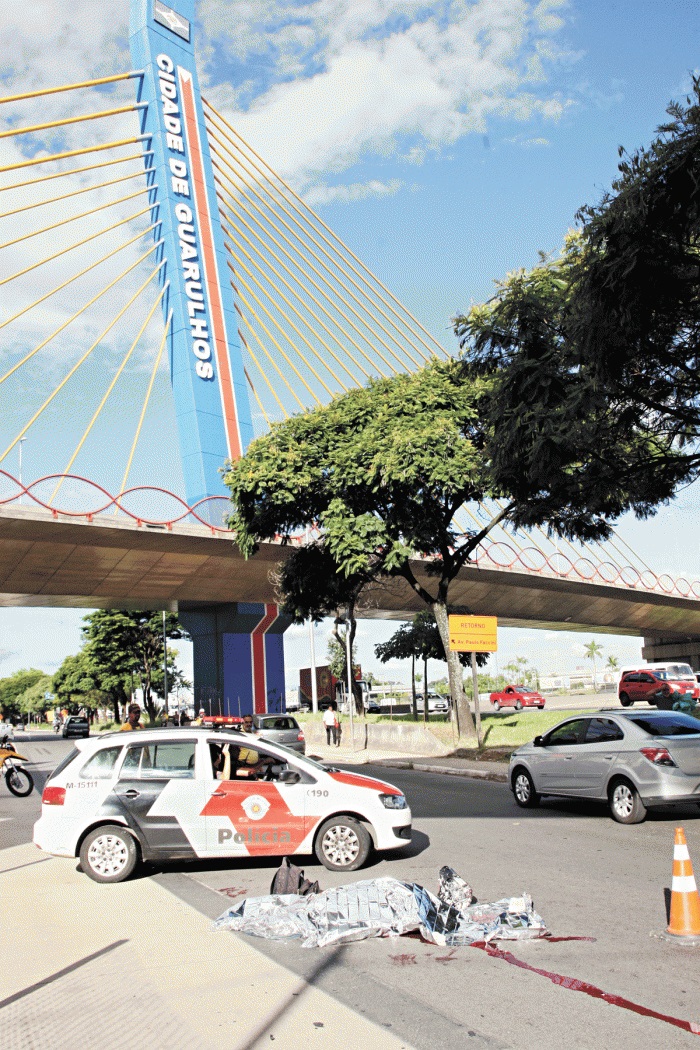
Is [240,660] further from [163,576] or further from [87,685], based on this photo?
[87,685]

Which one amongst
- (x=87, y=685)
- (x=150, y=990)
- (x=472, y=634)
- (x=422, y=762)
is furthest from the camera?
(x=87, y=685)

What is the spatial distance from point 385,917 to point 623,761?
589 cm

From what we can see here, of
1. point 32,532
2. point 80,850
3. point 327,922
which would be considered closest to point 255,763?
point 80,850

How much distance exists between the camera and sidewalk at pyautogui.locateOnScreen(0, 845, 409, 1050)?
187 inches

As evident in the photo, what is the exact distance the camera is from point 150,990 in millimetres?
5508

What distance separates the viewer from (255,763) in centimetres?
934

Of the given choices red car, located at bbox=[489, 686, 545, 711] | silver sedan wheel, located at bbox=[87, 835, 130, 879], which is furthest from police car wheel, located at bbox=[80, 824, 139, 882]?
red car, located at bbox=[489, 686, 545, 711]

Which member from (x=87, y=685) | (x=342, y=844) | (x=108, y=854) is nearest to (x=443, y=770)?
(x=342, y=844)

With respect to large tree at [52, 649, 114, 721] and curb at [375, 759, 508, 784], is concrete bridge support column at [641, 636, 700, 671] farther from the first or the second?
curb at [375, 759, 508, 784]

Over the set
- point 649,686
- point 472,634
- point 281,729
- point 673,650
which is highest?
point 673,650

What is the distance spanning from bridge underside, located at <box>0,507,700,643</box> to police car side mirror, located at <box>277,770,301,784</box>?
24797mm

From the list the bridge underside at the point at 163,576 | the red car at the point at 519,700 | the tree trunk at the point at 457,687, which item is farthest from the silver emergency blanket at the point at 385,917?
the red car at the point at 519,700

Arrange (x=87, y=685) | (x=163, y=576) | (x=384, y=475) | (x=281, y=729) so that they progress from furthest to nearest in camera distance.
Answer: (x=87, y=685), (x=163, y=576), (x=281, y=729), (x=384, y=475)

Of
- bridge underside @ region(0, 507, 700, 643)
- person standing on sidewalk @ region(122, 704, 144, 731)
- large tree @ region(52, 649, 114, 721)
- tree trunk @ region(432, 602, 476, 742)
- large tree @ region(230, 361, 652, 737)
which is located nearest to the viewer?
person standing on sidewalk @ region(122, 704, 144, 731)
